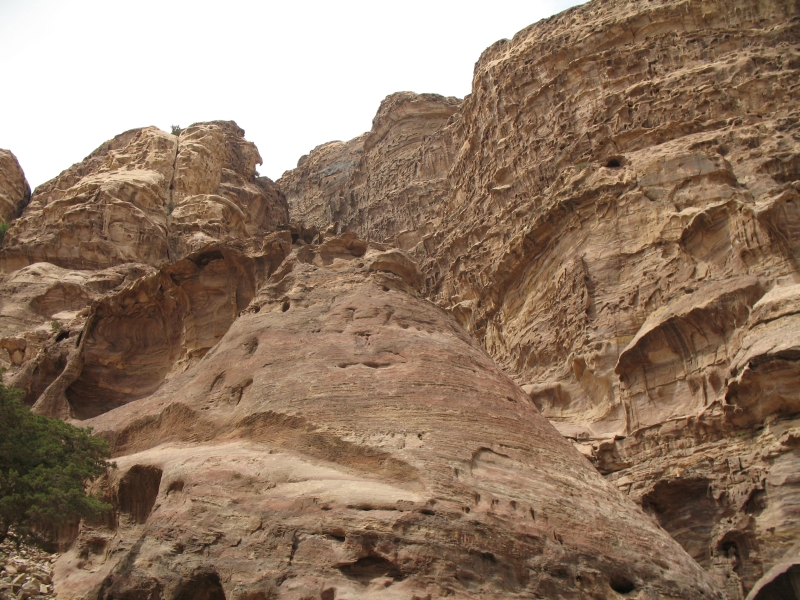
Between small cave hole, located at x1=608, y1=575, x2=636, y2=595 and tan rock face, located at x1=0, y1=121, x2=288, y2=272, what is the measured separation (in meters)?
25.4

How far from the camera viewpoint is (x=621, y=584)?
34.6 feet

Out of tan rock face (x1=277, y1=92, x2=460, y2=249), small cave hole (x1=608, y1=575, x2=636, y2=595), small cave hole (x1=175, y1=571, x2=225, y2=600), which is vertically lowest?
small cave hole (x1=175, y1=571, x2=225, y2=600)

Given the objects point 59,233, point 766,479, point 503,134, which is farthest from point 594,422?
point 59,233

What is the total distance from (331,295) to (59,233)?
2421cm

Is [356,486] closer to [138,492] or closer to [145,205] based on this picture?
[138,492]

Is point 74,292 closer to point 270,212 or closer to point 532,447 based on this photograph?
point 270,212

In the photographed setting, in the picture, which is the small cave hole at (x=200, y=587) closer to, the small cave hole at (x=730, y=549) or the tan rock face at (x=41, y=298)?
the small cave hole at (x=730, y=549)

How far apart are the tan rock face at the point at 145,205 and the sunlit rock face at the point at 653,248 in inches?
426

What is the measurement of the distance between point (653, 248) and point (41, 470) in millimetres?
17956

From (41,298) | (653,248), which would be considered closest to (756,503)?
(653,248)

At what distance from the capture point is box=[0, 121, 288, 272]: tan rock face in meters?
36.9

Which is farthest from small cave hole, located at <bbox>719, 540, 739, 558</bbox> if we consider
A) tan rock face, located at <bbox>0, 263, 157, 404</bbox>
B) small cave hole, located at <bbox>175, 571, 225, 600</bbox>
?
tan rock face, located at <bbox>0, 263, 157, 404</bbox>

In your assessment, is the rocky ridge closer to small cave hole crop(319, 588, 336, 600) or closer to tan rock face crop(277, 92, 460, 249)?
small cave hole crop(319, 588, 336, 600)

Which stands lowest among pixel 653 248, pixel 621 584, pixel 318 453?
pixel 621 584
